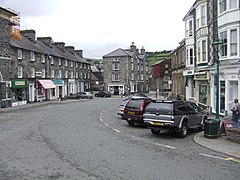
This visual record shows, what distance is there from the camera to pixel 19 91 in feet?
127

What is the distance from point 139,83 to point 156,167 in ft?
233

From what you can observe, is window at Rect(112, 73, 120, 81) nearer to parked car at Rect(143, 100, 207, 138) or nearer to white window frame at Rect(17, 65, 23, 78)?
white window frame at Rect(17, 65, 23, 78)

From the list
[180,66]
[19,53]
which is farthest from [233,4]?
[19,53]

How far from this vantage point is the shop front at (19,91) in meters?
36.5

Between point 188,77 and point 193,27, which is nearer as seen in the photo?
point 193,27

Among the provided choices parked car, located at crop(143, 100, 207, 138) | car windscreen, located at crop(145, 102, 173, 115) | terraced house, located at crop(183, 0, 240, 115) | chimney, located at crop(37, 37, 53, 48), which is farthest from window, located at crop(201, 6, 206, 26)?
chimney, located at crop(37, 37, 53, 48)

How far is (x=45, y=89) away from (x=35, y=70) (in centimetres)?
482

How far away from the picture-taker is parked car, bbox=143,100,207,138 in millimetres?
12914

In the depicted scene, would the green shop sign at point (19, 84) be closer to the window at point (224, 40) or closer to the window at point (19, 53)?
the window at point (19, 53)

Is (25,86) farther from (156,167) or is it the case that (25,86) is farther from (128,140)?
(156,167)

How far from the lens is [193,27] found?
90.4ft

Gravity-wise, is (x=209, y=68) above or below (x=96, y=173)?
above

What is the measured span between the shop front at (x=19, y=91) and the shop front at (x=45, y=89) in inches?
171

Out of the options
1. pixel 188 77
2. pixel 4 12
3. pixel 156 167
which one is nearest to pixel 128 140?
pixel 156 167
